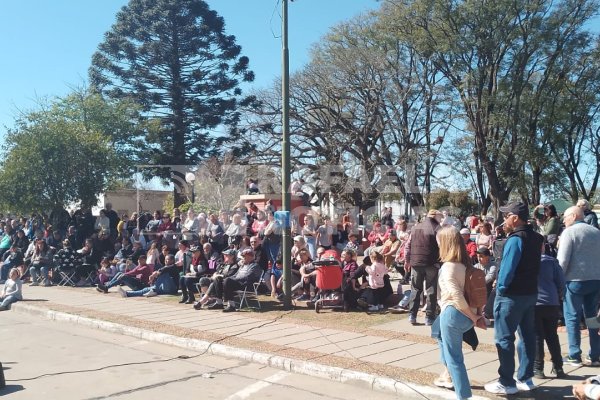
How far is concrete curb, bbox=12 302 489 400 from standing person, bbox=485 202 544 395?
0.41m

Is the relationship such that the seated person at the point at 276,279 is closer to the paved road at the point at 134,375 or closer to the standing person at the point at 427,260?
the paved road at the point at 134,375

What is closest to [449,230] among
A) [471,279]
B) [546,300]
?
[471,279]

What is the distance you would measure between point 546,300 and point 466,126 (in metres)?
24.9

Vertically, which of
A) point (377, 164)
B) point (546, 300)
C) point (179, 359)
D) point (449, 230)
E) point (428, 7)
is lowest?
point (179, 359)

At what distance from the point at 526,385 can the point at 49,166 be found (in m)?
18.9

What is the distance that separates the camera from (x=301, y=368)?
7.33 meters

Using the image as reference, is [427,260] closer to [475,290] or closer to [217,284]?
[475,290]

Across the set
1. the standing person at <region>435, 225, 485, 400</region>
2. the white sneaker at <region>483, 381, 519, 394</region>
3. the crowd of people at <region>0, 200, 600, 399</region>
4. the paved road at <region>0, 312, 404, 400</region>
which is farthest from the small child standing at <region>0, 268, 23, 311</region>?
the white sneaker at <region>483, 381, 519, 394</region>

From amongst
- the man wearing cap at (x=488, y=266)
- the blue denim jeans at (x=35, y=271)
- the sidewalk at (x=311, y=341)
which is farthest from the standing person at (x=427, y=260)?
the blue denim jeans at (x=35, y=271)

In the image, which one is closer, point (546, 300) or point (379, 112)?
point (546, 300)

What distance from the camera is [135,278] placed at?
14781 mm

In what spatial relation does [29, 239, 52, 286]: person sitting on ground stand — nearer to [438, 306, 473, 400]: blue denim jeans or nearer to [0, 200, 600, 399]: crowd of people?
[0, 200, 600, 399]: crowd of people

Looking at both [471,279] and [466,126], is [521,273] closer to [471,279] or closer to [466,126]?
[471,279]

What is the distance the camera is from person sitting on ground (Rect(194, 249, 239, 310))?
1204cm
